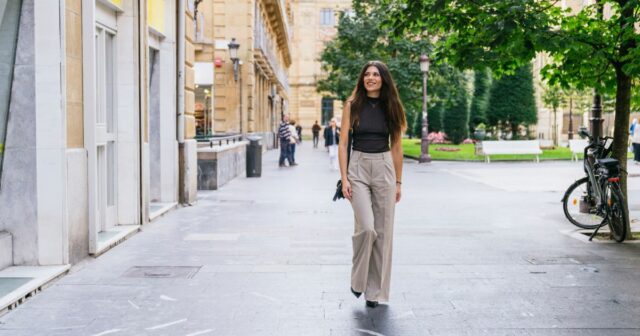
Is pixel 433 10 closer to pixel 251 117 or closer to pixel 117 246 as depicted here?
pixel 117 246

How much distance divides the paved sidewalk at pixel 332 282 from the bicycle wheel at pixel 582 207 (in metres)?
0.20

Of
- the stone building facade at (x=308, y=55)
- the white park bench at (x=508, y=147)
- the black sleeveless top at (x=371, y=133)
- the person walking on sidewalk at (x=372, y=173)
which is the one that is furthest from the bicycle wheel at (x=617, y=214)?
the stone building facade at (x=308, y=55)

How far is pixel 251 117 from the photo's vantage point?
3309 cm

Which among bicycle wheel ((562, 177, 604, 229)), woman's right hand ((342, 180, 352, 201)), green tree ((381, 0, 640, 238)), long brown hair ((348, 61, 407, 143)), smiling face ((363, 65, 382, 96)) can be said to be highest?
green tree ((381, 0, 640, 238))

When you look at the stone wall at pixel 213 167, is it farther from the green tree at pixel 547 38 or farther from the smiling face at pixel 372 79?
the smiling face at pixel 372 79

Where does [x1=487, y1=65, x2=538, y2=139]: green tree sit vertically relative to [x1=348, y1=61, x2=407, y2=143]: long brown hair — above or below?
above

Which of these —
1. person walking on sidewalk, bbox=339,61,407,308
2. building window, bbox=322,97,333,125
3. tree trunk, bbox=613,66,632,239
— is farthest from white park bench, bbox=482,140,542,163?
building window, bbox=322,97,333,125

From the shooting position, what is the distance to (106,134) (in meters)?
9.52

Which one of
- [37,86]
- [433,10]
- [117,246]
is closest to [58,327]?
[37,86]

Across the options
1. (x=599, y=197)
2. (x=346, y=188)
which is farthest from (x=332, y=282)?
(x=599, y=197)

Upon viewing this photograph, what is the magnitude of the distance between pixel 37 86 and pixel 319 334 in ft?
11.9

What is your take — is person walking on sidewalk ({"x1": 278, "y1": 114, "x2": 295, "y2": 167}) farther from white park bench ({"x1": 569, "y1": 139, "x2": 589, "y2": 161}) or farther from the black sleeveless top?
the black sleeveless top

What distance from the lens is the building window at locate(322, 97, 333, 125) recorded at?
273ft

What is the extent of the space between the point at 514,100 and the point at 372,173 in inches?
1498
